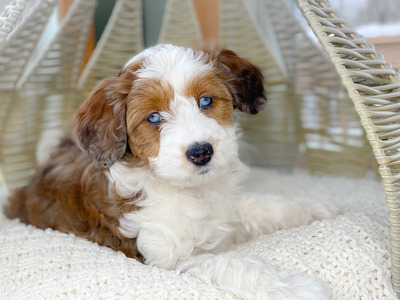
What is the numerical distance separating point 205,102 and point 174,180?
0.39 m

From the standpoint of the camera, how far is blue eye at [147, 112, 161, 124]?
82.3 inches

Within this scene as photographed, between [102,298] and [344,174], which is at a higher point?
[102,298]

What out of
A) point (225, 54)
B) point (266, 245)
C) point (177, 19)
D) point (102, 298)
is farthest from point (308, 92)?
point (102, 298)

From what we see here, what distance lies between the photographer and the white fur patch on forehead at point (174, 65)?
6.79 feet

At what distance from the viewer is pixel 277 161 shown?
13.3ft

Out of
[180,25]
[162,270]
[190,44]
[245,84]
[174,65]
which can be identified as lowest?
[162,270]

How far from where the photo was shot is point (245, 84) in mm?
2365

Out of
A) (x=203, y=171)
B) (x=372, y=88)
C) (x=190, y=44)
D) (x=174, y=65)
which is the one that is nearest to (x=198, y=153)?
(x=203, y=171)

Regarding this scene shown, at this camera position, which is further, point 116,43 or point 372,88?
point 116,43

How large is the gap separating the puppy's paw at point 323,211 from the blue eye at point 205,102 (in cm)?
86

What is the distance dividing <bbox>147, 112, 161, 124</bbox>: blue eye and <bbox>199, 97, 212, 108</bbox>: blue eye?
20cm

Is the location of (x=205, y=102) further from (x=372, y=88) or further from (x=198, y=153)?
(x=372, y=88)

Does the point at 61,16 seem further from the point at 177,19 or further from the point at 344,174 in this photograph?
the point at 344,174

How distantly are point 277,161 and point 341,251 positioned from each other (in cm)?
204
